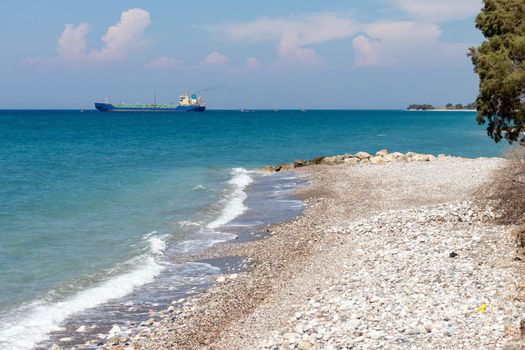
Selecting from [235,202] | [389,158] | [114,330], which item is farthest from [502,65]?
[389,158]

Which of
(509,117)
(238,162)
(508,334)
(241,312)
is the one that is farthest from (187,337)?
(238,162)

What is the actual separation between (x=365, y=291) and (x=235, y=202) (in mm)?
17427

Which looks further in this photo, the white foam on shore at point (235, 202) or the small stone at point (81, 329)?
the white foam on shore at point (235, 202)


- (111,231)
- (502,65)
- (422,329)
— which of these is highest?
(502,65)

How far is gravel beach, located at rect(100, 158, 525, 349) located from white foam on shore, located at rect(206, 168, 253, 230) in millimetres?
3229

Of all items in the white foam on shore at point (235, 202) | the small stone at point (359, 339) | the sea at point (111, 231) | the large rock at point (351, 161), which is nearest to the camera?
the small stone at point (359, 339)

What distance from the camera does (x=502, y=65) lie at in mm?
20469

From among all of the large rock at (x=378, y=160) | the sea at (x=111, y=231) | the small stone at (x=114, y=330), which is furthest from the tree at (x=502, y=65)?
the large rock at (x=378, y=160)

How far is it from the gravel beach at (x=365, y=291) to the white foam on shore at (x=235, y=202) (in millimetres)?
3229

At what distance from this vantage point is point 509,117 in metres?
24.6

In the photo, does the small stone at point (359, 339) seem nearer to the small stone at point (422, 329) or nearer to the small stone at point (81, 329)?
the small stone at point (422, 329)

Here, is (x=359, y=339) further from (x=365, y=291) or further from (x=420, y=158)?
(x=420, y=158)

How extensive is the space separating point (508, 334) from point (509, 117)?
18.3 metres

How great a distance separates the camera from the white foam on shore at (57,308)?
38.6 feet
